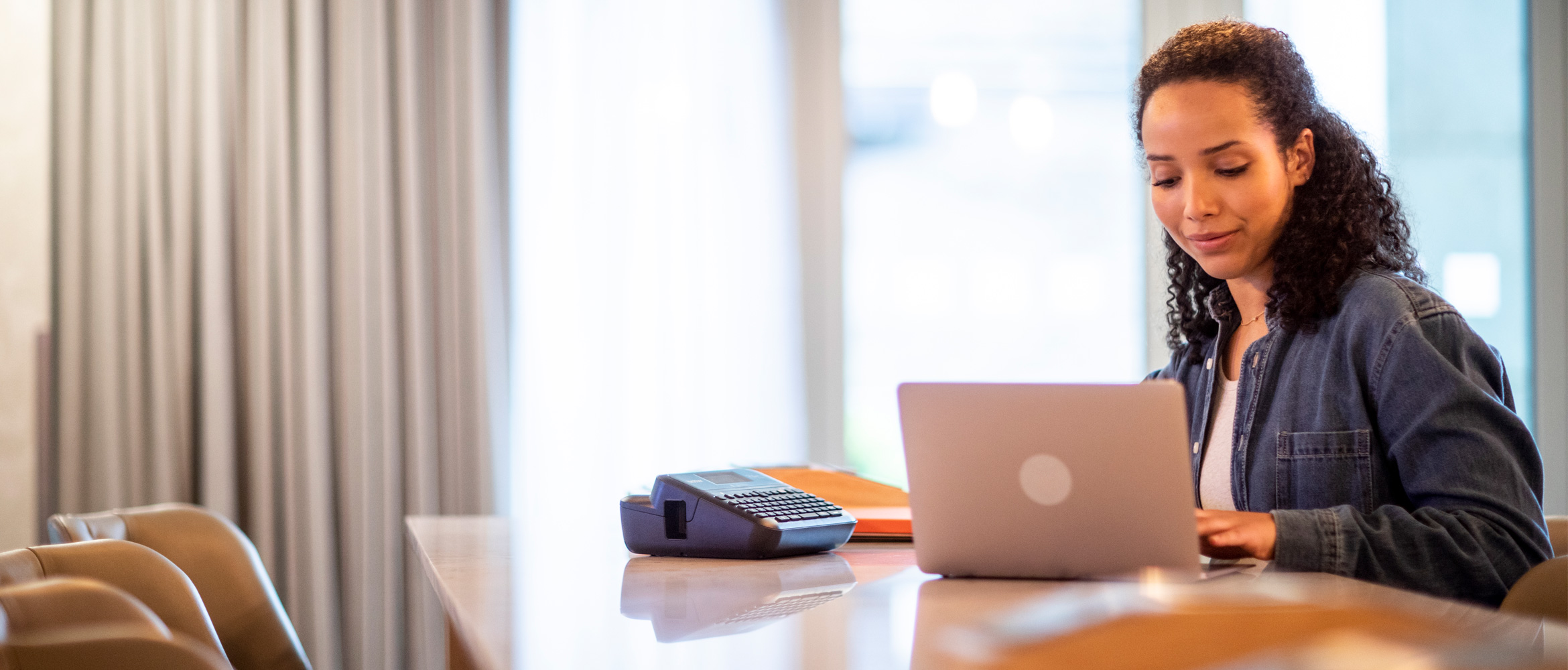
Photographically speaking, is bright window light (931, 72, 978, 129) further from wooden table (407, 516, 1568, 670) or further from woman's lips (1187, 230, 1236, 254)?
wooden table (407, 516, 1568, 670)

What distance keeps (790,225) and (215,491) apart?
5.34 ft

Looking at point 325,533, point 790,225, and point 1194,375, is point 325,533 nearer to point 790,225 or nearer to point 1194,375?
point 790,225

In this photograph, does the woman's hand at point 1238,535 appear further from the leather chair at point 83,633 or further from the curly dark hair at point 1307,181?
the leather chair at point 83,633

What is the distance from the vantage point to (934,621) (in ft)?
2.49

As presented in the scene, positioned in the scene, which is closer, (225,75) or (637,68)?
(225,75)

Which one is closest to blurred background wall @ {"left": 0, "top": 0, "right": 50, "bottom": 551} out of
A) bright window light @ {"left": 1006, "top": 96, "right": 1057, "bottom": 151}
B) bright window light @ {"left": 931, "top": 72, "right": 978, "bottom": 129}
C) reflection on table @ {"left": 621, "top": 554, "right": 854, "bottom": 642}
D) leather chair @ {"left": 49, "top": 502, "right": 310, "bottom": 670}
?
leather chair @ {"left": 49, "top": 502, "right": 310, "bottom": 670}

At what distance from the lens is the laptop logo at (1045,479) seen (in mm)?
874

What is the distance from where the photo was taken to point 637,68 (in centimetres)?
299

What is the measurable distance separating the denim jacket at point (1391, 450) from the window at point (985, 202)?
1.94 meters

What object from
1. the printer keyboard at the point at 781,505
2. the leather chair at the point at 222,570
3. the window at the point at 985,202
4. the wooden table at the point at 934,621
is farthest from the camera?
the window at the point at 985,202

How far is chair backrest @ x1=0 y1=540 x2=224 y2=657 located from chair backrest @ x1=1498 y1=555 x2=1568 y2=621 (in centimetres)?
123

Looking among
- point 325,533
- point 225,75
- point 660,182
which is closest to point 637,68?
point 660,182

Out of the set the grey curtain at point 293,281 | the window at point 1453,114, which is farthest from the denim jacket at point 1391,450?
the window at point 1453,114

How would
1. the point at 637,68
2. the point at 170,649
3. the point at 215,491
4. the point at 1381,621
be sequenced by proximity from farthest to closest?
1. the point at 637,68
2. the point at 215,491
3. the point at 170,649
4. the point at 1381,621
